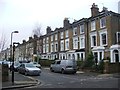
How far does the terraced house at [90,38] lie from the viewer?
4153 cm

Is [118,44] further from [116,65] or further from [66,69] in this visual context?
[66,69]

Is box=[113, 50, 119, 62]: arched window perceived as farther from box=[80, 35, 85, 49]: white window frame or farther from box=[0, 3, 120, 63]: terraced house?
box=[80, 35, 85, 49]: white window frame

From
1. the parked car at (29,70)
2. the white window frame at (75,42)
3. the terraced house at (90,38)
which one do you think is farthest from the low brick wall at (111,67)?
the white window frame at (75,42)

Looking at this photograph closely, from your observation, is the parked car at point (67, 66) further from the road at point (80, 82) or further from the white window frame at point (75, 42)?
the white window frame at point (75, 42)

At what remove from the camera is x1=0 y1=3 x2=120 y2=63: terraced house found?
41531 millimetres

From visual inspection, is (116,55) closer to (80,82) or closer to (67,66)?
(67,66)

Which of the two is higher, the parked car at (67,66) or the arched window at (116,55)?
the arched window at (116,55)

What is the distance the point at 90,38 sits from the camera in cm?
4672

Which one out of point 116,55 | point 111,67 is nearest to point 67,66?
point 111,67

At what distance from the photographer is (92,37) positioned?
A: 152 feet

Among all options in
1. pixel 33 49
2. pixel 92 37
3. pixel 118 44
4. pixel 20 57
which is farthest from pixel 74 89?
pixel 20 57

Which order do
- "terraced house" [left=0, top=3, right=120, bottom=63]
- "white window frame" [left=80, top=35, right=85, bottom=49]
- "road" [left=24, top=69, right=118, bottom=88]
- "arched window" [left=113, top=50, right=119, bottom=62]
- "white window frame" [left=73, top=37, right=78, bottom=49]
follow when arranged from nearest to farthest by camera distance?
"road" [left=24, top=69, right=118, bottom=88]
"arched window" [left=113, top=50, right=119, bottom=62]
"terraced house" [left=0, top=3, right=120, bottom=63]
"white window frame" [left=80, top=35, right=85, bottom=49]
"white window frame" [left=73, top=37, right=78, bottom=49]

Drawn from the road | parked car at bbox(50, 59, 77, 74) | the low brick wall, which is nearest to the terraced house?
the low brick wall

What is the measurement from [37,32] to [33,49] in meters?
11.7
